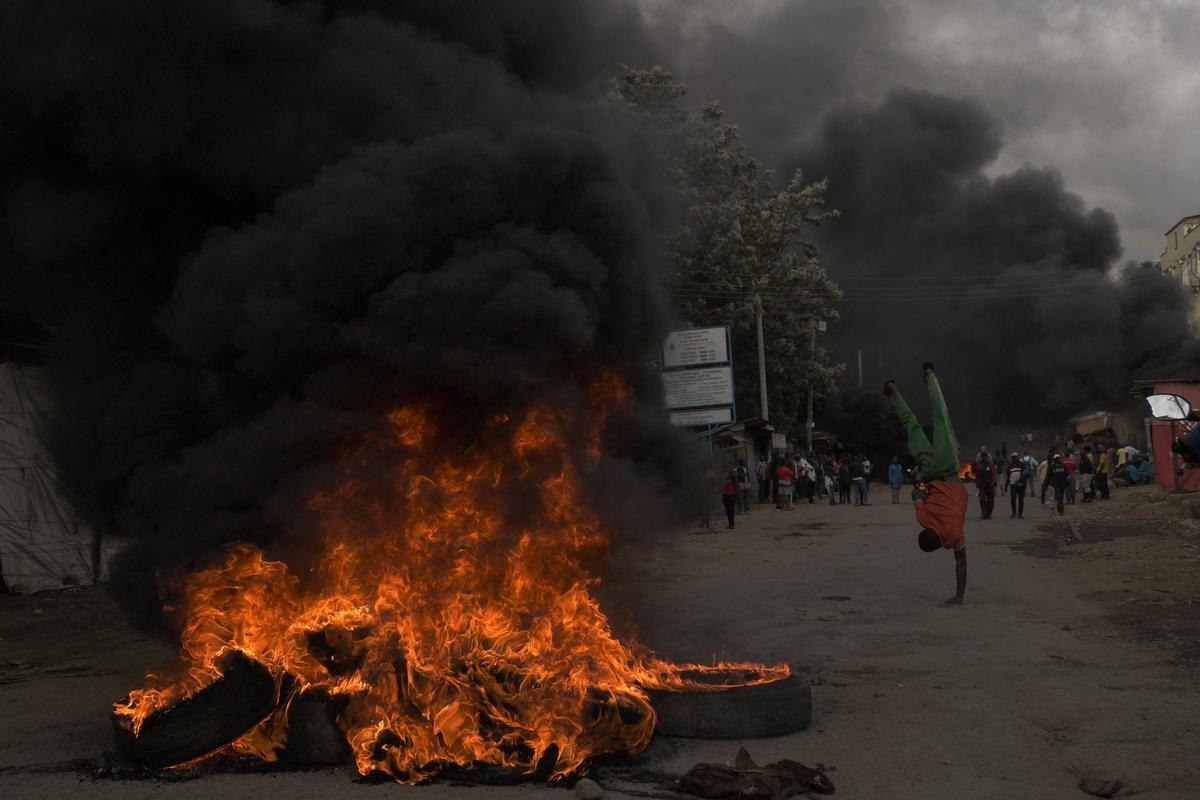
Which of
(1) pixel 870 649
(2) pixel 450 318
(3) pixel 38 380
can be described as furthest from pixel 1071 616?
(3) pixel 38 380

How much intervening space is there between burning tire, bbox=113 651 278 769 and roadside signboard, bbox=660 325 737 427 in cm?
2106

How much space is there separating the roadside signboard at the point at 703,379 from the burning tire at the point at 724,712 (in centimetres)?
2048

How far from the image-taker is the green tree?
31578 millimetres

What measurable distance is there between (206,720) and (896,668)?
5054mm

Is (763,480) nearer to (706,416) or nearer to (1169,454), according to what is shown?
(706,416)

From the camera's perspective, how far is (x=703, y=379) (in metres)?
27.1

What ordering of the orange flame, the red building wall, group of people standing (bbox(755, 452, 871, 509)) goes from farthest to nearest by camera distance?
group of people standing (bbox(755, 452, 871, 509)) < the red building wall < the orange flame

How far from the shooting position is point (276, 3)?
7797 mm

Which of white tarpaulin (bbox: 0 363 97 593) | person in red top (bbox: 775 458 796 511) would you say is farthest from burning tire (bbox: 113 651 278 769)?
person in red top (bbox: 775 458 796 511)

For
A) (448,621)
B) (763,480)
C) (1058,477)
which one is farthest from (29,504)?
(763,480)

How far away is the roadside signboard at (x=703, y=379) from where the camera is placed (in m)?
26.8

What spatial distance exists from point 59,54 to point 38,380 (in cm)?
919

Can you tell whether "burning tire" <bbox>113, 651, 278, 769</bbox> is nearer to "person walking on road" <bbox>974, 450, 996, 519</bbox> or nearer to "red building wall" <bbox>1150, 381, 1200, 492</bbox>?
"person walking on road" <bbox>974, 450, 996, 519</bbox>

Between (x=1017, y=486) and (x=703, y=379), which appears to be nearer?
(x=1017, y=486)
